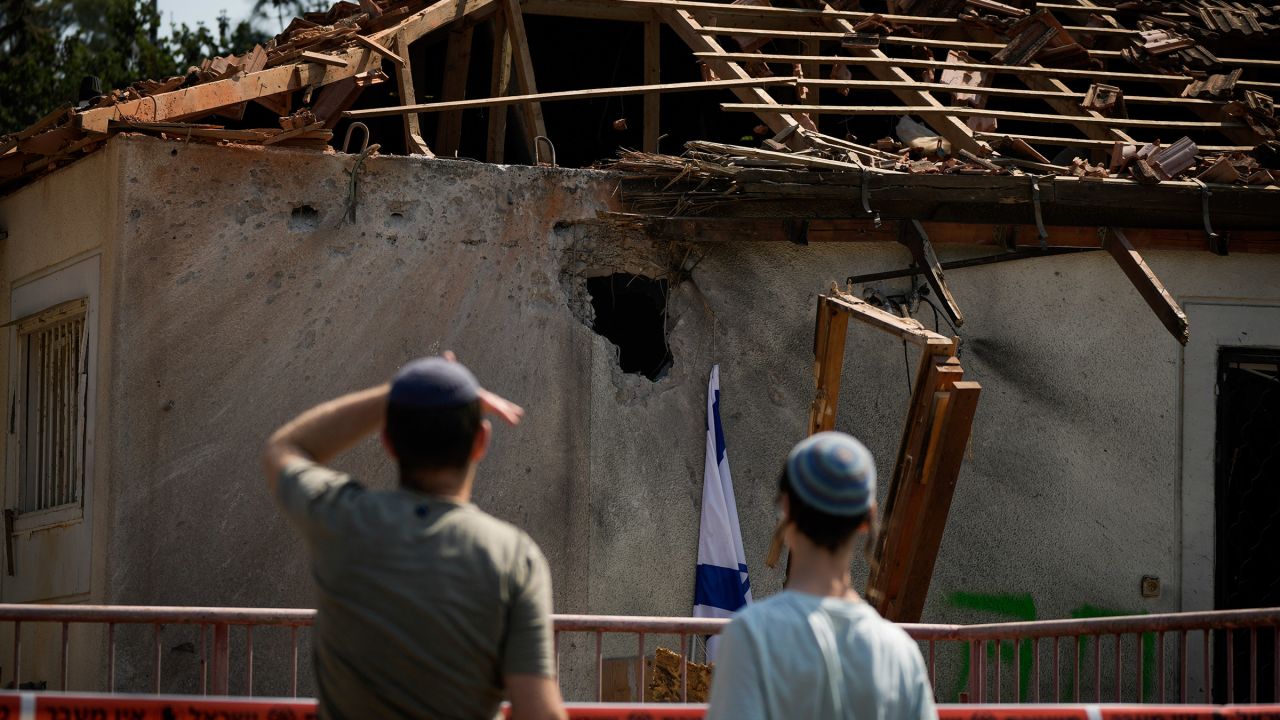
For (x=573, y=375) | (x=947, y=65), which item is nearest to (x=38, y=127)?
(x=573, y=375)

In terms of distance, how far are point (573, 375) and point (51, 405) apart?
3326mm

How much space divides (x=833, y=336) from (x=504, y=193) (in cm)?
211

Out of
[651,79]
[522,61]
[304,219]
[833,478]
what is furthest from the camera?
[651,79]

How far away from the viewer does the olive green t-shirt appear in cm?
313

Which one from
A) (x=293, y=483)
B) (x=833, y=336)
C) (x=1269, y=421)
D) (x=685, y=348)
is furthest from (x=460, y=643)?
(x=1269, y=421)

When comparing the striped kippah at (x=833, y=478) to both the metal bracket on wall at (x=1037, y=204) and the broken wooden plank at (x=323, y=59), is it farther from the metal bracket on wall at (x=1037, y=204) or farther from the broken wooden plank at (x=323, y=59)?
the broken wooden plank at (x=323, y=59)

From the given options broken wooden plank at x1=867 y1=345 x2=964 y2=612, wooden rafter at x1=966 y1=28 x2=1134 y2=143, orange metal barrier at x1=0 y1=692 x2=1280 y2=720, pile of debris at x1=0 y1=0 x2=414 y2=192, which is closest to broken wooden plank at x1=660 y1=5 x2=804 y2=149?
pile of debris at x1=0 y1=0 x2=414 y2=192

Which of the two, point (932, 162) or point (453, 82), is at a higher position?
point (453, 82)

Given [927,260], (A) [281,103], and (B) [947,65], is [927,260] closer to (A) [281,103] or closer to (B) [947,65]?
(B) [947,65]

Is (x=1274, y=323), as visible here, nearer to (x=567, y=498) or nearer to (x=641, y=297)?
(x=641, y=297)

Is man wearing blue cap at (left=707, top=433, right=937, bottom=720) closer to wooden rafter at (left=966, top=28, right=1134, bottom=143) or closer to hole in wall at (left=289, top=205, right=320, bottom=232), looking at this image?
hole in wall at (left=289, top=205, right=320, bottom=232)

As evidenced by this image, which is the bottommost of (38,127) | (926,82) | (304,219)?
(304,219)

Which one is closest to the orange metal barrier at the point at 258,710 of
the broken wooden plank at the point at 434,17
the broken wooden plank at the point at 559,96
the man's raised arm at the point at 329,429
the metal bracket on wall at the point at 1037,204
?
the man's raised arm at the point at 329,429

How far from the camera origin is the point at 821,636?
10.5ft
